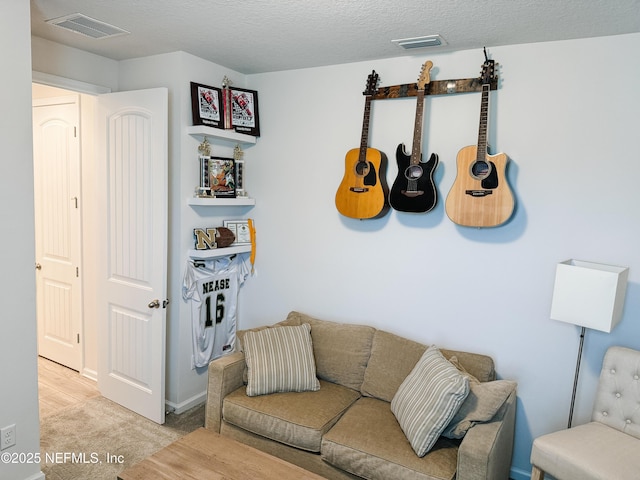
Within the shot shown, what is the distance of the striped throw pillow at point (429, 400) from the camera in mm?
2189

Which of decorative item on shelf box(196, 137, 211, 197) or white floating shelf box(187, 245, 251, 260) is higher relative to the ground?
decorative item on shelf box(196, 137, 211, 197)

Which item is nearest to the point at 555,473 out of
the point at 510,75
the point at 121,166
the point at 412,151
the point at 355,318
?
the point at 355,318

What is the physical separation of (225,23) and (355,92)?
1.01 meters

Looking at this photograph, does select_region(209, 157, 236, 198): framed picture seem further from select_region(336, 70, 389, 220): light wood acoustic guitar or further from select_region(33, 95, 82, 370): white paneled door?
select_region(33, 95, 82, 370): white paneled door

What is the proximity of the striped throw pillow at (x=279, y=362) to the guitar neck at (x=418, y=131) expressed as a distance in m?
1.34

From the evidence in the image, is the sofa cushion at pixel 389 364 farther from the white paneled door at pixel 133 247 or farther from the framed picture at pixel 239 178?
the framed picture at pixel 239 178

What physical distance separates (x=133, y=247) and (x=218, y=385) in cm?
116

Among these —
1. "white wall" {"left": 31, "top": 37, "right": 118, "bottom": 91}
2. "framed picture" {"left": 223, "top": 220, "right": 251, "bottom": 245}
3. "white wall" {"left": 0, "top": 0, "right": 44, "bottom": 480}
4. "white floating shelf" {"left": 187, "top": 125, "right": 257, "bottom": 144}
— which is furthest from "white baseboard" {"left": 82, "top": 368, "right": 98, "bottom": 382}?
"white wall" {"left": 31, "top": 37, "right": 118, "bottom": 91}

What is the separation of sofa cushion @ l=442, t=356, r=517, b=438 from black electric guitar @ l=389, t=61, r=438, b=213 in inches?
41.8

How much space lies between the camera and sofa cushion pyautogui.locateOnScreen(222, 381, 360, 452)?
2.43 meters

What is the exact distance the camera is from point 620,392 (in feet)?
7.41

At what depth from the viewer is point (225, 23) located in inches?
96.2

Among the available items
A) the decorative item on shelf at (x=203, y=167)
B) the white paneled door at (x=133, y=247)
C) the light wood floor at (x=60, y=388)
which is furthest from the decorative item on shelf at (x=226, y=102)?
the light wood floor at (x=60, y=388)

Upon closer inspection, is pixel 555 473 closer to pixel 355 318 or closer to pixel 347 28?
pixel 355 318
